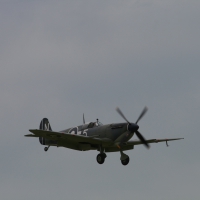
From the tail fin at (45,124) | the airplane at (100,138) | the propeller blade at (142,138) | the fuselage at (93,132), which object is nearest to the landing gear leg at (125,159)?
the airplane at (100,138)

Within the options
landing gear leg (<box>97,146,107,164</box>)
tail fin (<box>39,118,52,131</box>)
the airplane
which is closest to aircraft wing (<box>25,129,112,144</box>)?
the airplane

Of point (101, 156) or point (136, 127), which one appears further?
point (101, 156)

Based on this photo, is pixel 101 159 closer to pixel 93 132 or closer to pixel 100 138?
pixel 100 138

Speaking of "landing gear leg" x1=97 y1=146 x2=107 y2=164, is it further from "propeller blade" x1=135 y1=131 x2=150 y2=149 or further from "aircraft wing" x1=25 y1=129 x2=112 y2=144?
"propeller blade" x1=135 y1=131 x2=150 y2=149

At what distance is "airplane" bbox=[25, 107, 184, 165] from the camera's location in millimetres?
35281

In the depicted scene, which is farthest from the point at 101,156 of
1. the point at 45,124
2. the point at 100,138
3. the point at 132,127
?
the point at 45,124

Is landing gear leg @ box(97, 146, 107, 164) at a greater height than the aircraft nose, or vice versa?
the aircraft nose

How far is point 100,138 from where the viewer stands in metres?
36.3

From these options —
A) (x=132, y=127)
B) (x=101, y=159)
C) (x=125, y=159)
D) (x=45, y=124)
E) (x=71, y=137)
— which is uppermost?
(x=45, y=124)

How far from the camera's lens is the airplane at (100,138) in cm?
3528

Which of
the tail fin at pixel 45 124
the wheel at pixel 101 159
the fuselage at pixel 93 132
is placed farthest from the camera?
the tail fin at pixel 45 124

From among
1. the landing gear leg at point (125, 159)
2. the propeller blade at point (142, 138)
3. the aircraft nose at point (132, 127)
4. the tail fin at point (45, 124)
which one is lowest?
the landing gear leg at point (125, 159)

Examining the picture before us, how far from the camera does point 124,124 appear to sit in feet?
117

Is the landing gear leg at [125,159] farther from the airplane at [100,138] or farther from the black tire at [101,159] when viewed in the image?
the black tire at [101,159]
